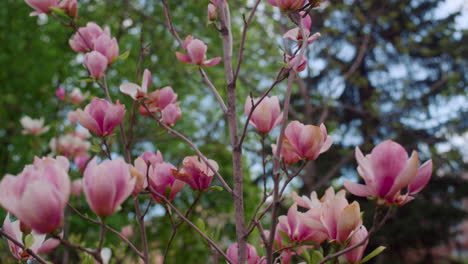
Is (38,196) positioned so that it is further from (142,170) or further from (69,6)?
(69,6)

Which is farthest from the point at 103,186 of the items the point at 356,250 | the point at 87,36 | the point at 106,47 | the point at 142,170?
the point at 87,36

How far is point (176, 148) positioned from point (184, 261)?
1.45 metres

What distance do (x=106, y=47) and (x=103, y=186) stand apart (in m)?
0.65

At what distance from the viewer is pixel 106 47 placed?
3.60 ft

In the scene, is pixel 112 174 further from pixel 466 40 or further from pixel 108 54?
pixel 466 40

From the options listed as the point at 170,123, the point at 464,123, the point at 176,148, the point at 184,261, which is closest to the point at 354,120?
the point at 464,123

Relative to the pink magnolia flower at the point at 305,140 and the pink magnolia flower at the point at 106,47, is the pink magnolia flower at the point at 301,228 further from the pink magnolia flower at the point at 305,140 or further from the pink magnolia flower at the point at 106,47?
the pink magnolia flower at the point at 106,47

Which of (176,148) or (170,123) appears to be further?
(176,148)

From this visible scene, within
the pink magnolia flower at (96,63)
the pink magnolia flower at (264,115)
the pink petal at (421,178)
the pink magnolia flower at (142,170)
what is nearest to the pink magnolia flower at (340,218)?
the pink petal at (421,178)

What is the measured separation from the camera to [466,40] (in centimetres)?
748

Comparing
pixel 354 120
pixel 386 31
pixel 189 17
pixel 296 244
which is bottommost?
pixel 354 120

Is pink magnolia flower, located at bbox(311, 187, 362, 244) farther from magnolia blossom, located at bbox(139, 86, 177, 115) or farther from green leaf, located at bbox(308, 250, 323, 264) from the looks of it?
magnolia blossom, located at bbox(139, 86, 177, 115)

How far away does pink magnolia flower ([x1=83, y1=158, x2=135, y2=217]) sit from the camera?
0.56 m

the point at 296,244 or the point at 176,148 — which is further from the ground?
the point at 296,244
